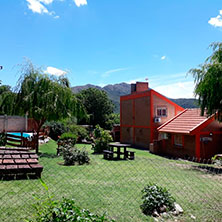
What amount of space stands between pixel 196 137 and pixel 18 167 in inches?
557

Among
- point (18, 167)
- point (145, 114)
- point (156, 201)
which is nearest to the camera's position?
point (156, 201)

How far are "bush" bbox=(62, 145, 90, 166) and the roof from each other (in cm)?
924

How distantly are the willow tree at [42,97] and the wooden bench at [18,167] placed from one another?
6665 millimetres

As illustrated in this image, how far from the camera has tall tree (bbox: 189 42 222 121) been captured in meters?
13.6

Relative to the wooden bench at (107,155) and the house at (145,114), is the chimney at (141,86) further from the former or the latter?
the wooden bench at (107,155)

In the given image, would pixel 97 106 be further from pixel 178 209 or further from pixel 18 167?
pixel 178 209

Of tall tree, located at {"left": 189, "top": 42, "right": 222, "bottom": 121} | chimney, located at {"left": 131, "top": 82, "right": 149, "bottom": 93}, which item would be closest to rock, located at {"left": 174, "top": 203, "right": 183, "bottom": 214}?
tall tree, located at {"left": 189, "top": 42, "right": 222, "bottom": 121}

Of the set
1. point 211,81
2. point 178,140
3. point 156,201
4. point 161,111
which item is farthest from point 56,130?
point 156,201

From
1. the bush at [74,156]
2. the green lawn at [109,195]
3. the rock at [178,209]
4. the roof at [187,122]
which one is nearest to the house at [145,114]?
the roof at [187,122]

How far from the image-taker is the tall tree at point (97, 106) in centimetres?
4291

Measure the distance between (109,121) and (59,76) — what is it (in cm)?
2538

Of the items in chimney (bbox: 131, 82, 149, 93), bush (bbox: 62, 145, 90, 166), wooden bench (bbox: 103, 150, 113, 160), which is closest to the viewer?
bush (bbox: 62, 145, 90, 166)

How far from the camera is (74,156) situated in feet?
41.5

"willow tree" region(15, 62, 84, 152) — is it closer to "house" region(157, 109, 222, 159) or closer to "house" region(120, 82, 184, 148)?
"house" region(157, 109, 222, 159)
